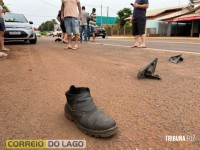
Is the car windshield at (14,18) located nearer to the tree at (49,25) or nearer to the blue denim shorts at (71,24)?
Answer: the blue denim shorts at (71,24)

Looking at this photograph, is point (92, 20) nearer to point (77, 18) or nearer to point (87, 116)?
point (77, 18)

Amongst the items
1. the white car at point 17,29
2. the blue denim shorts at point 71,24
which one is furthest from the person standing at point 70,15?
the white car at point 17,29

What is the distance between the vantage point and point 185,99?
2.52 m

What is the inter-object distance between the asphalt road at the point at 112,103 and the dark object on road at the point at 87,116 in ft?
0.17

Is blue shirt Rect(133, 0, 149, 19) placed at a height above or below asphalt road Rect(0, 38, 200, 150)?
above

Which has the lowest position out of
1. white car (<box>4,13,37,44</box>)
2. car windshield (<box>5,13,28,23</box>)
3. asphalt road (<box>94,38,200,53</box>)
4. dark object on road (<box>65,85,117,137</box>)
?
asphalt road (<box>94,38,200,53</box>)

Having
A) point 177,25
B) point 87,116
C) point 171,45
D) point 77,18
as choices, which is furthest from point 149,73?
point 177,25

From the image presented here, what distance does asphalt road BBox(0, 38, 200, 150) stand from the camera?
5.72ft

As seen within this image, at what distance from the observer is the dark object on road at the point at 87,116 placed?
1699mm

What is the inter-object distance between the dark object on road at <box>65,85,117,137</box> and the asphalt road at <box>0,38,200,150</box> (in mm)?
53

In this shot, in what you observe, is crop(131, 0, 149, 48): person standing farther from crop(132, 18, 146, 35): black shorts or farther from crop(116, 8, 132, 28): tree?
crop(116, 8, 132, 28): tree

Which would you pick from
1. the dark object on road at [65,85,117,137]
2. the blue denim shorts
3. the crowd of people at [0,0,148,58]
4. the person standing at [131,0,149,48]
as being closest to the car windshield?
the crowd of people at [0,0,148,58]

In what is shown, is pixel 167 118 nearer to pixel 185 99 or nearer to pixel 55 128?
pixel 185 99

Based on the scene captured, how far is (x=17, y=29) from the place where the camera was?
9172 millimetres
